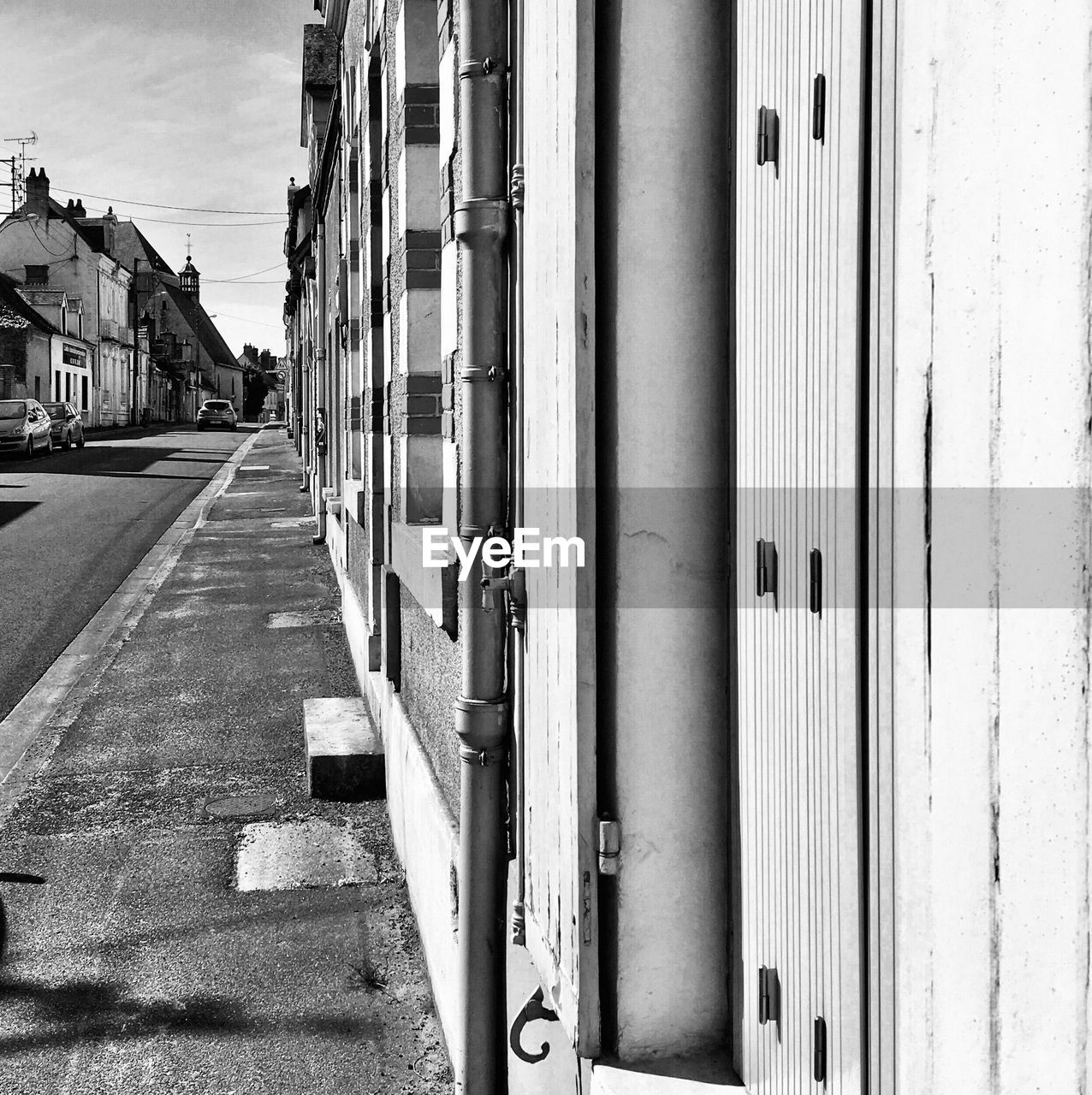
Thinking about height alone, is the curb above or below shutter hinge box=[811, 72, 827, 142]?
below

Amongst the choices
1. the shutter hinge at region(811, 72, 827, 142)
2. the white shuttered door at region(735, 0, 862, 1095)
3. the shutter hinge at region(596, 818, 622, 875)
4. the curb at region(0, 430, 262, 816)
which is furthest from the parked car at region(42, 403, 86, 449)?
the shutter hinge at region(811, 72, 827, 142)

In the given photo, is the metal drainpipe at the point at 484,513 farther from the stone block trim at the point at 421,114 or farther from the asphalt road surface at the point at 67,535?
the asphalt road surface at the point at 67,535

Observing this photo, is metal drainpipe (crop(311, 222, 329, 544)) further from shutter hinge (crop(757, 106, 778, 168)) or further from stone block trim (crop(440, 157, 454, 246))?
shutter hinge (crop(757, 106, 778, 168))

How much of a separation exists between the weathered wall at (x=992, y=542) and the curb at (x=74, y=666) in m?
4.78

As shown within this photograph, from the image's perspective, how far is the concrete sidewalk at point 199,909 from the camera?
121 inches

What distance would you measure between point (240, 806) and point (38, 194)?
5852 cm

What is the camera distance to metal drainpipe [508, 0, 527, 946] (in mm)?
2389

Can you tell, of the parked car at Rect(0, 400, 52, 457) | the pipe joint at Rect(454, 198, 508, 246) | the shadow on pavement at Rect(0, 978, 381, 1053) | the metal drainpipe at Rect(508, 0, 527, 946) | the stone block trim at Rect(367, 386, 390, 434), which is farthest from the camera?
the parked car at Rect(0, 400, 52, 457)

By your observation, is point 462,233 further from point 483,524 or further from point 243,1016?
point 243,1016

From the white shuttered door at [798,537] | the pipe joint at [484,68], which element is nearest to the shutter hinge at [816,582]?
the white shuttered door at [798,537]

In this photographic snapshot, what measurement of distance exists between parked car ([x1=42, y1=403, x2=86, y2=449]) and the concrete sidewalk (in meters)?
26.8

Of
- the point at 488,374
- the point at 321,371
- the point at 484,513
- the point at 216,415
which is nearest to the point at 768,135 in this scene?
the point at 488,374

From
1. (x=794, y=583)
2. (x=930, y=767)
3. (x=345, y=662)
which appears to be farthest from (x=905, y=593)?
(x=345, y=662)

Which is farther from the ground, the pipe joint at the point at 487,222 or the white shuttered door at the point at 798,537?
the pipe joint at the point at 487,222
